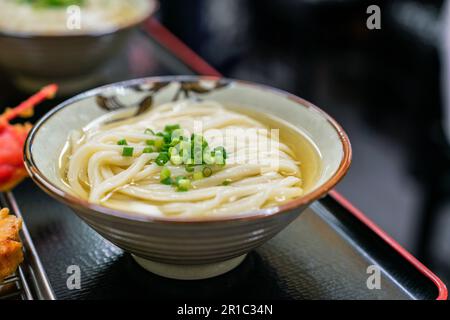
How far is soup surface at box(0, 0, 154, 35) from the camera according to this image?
2.52m

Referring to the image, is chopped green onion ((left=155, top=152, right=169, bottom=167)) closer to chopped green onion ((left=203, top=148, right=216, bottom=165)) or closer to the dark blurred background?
chopped green onion ((left=203, top=148, right=216, bottom=165))

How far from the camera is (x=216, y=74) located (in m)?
2.65

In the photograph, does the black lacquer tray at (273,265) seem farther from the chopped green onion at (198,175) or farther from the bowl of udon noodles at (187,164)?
the chopped green onion at (198,175)

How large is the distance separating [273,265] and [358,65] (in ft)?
11.9

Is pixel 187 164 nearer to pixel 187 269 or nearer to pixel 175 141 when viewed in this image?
pixel 175 141

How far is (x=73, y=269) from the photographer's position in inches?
59.1

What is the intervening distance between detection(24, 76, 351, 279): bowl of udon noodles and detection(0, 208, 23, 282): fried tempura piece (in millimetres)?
166

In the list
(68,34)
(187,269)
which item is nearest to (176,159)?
(187,269)

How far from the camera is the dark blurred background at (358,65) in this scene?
3939mm

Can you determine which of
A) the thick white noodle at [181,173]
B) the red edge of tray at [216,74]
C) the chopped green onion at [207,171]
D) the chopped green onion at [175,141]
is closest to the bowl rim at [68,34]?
the red edge of tray at [216,74]

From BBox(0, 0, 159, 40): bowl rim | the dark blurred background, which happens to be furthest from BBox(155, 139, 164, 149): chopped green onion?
the dark blurred background

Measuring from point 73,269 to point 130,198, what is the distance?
24cm

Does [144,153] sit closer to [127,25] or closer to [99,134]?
[99,134]
